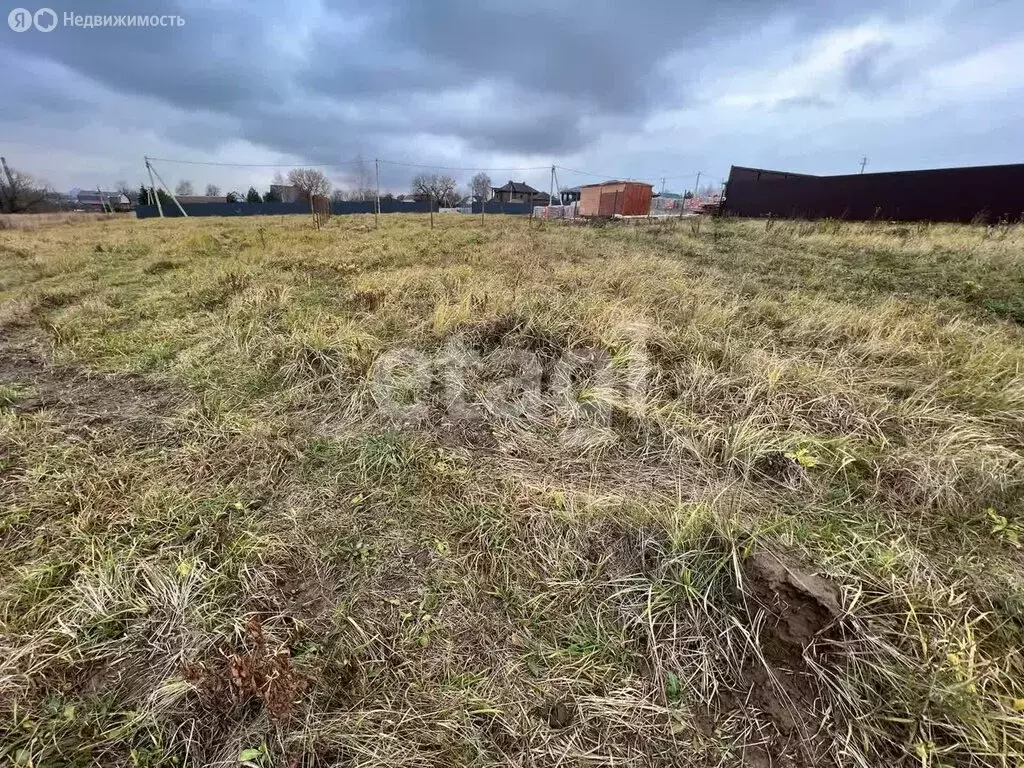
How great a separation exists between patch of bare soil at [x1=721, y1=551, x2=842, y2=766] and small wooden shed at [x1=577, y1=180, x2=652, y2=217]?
2742 cm

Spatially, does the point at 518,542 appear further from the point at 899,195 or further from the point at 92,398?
the point at 899,195

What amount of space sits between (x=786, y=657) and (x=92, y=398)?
402 centimetres

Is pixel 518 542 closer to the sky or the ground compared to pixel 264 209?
closer to the ground

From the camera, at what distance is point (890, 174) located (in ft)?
44.7

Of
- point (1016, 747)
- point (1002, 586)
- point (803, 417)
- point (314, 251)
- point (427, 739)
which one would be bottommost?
point (427, 739)

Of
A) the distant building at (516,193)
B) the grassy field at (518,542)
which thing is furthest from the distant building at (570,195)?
the grassy field at (518,542)

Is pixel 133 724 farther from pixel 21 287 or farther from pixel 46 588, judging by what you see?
pixel 21 287

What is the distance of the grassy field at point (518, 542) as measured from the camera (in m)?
1.17

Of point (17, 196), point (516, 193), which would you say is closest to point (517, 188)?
point (516, 193)

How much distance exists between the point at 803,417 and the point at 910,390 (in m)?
0.87

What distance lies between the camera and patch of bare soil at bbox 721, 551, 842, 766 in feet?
3.79

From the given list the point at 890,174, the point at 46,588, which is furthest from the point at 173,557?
the point at 890,174

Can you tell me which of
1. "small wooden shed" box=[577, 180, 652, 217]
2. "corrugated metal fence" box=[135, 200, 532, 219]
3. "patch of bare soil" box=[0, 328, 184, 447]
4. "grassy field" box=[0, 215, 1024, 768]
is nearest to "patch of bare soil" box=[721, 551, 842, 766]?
"grassy field" box=[0, 215, 1024, 768]

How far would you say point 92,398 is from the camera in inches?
110
